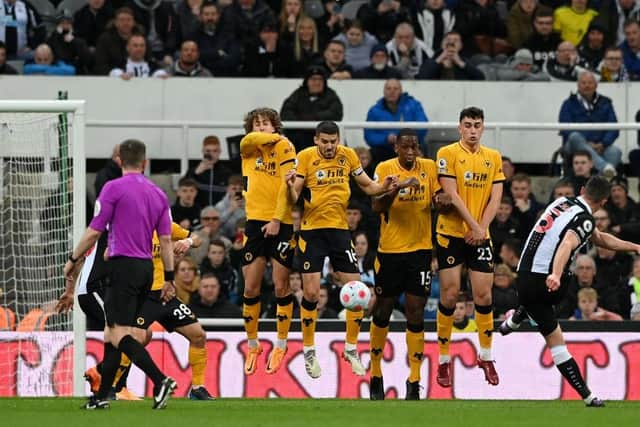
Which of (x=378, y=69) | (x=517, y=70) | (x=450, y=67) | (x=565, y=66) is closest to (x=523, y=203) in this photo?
(x=450, y=67)

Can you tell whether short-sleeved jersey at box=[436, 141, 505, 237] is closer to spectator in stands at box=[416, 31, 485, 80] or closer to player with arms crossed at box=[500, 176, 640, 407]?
player with arms crossed at box=[500, 176, 640, 407]

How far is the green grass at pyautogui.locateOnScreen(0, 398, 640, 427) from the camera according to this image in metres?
12.4

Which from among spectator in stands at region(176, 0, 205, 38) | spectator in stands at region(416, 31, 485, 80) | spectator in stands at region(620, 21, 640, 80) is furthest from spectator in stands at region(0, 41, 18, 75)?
spectator in stands at region(620, 21, 640, 80)

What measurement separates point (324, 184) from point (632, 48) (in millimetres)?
9491

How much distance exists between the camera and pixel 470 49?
2447cm

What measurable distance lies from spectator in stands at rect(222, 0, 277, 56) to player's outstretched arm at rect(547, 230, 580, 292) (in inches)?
378

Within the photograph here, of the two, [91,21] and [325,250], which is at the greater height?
[91,21]

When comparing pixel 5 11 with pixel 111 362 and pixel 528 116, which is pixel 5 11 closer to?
pixel 528 116

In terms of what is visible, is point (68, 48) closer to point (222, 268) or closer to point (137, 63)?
point (137, 63)

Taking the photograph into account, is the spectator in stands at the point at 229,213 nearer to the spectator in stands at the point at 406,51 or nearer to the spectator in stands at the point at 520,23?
the spectator in stands at the point at 406,51

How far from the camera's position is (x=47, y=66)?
2261 centimetres

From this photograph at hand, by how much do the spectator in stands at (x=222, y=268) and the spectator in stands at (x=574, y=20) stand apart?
284 inches

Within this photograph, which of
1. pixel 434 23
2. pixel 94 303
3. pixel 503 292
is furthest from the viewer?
pixel 434 23

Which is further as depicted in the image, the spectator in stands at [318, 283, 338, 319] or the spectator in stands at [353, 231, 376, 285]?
the spectator in stands at [353, 231, 376, 285]
